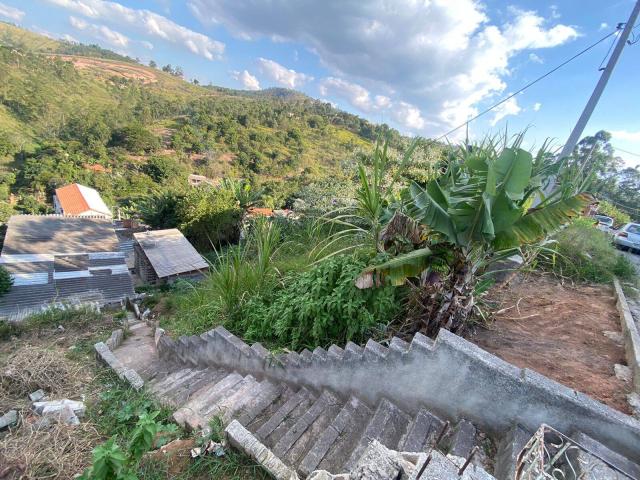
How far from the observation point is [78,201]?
26797 millimetres

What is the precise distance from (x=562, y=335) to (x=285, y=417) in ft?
10.6

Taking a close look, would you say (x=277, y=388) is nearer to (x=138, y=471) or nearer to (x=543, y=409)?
(x=138, y=471)

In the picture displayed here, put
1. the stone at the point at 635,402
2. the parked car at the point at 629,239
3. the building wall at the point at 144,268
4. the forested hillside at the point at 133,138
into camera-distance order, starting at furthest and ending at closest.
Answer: the forested hillside at the point at 133,138 < the building wall at the point at 144,268 < the parked car at the point at 629,239 < the stone at the point at 635,402

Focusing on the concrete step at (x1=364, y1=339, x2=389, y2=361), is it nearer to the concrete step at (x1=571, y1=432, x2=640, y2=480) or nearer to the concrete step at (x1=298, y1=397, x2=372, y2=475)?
the concrete step at (x1=298, y1=397, x2=372, y2=475)

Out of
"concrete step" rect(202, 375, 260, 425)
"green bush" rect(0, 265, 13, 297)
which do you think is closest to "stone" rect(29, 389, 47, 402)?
"concrete step" rect(202, 375, 260, 425)

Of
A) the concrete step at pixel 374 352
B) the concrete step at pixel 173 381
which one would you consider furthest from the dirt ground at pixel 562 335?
the concrete step at pixel 173 381

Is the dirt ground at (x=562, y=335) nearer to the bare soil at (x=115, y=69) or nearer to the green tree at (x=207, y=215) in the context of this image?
the green tree at (x=207, y=215)

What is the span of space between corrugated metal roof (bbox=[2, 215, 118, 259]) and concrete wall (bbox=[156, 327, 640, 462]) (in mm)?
17282

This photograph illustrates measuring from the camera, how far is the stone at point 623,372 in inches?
104

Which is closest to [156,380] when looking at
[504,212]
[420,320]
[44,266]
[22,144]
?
[420,320]

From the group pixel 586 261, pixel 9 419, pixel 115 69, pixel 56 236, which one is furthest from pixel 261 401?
pixel 115 69

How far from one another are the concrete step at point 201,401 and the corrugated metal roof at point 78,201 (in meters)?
29.8

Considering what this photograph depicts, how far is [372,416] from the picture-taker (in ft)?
8.57

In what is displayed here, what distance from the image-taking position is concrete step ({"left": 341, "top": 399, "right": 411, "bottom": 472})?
228 cm
